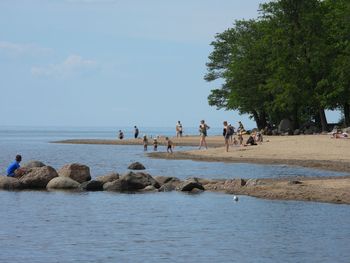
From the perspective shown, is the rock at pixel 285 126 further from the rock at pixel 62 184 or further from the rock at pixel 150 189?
the rock at pixel 62 184

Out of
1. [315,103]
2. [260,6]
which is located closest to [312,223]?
[315,103]

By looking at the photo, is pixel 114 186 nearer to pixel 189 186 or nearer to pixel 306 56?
pixel 189 186

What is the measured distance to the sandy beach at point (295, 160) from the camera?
1254 inches

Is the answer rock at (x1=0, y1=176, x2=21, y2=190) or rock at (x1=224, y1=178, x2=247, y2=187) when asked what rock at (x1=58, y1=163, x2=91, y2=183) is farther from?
rock at (x1=224, y1=178, x2=247, y2=187)

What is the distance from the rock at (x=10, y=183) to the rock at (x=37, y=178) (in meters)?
0.24

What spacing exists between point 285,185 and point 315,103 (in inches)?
1551

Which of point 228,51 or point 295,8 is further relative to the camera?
point 228,51

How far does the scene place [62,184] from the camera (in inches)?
1476

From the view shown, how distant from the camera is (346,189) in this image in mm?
31906

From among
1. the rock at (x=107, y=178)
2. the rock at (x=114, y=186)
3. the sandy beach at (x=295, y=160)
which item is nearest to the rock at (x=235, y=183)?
the sandy beach at (x=295, y=160)

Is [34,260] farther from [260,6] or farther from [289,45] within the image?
[260,6]

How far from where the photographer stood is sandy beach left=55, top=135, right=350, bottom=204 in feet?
104

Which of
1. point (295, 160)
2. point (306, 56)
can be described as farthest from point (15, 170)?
point (306, 56)

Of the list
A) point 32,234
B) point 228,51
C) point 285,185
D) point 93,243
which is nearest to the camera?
point 93,243
